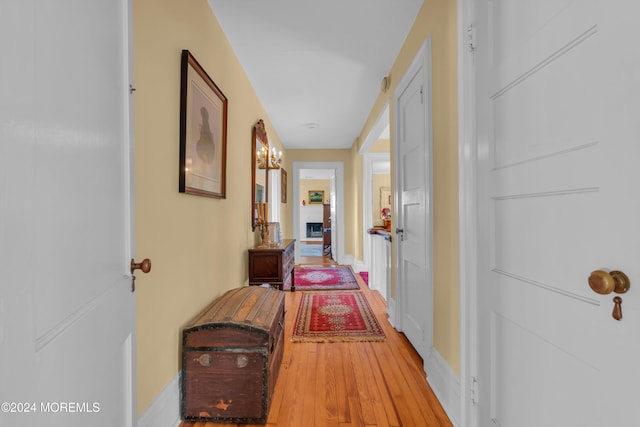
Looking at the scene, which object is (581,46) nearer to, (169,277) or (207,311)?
(169,277)

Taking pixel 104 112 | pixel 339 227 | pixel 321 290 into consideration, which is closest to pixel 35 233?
pixel 104 112

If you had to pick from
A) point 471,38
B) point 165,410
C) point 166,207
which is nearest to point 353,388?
point 165,410

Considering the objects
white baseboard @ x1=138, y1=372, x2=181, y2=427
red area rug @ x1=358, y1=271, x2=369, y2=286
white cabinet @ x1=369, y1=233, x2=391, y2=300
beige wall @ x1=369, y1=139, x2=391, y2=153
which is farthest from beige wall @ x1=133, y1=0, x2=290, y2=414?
beige wall @ x1=369, y1=139, x2=391, y2=153

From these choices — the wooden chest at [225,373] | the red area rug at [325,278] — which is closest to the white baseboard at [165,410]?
the wooden chest at [225,373]

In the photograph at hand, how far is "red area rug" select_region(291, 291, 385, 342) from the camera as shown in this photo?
2.73m

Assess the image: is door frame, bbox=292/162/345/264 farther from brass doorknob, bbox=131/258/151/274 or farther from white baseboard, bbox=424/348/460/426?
brass doorknob, bbox=131/258/151/274

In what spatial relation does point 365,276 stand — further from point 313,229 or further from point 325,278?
point 313,229

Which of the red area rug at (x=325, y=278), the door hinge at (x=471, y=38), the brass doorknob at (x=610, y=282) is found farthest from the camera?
the red area rug at (x=325, y=278)

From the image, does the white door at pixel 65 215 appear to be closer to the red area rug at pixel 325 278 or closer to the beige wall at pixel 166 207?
the beige wall at pixel 166 207

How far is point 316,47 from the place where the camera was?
2.68 meters

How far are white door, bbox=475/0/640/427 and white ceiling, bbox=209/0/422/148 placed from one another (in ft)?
3.71

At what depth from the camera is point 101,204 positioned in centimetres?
78

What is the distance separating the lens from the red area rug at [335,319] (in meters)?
2.73

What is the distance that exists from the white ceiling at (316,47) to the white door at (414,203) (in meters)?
0.40
